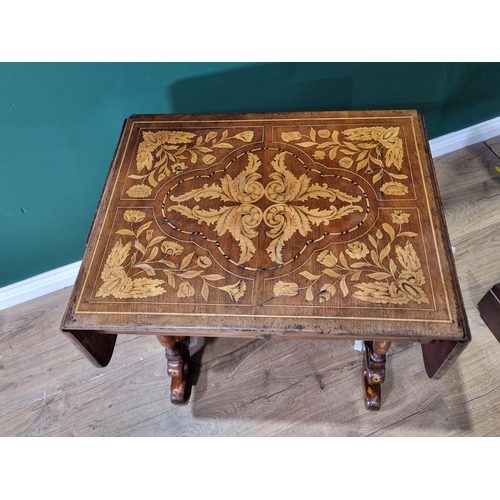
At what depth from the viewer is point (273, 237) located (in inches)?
38.5

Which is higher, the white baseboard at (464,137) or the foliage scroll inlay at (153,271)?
the foliage scroll inlay at (153,271)

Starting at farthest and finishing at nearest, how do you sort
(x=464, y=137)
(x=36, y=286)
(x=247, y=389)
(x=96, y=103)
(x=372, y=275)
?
1. (x=464, y=137)
2. (x=36, y=286)
3. (x=247, y=389)
4. (x=96, y=103)
5. (x=372, y=275)

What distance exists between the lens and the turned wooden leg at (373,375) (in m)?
1.28

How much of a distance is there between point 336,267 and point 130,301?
0.42m

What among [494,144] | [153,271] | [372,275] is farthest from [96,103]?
[494,144]

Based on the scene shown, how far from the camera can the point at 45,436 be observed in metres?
1.36

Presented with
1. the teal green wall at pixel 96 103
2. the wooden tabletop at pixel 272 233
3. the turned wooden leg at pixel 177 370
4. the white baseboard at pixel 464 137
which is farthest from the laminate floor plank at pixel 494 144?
the turned wooden leg at pixel 177 370

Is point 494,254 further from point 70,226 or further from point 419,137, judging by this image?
point 70,226

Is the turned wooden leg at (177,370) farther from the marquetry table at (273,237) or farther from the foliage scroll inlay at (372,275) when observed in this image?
the foliage scroll inlay at (372,275)

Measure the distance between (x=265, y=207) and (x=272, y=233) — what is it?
0.24ft

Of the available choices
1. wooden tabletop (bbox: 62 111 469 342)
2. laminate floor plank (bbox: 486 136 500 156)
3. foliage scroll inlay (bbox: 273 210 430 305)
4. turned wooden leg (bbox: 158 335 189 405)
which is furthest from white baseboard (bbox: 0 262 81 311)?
laminate floor plank (bbox: 486 136 500 156)

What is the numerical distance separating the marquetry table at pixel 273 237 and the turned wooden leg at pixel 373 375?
91 mm

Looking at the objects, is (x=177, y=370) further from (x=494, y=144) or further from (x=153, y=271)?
(x=494, y=144)
